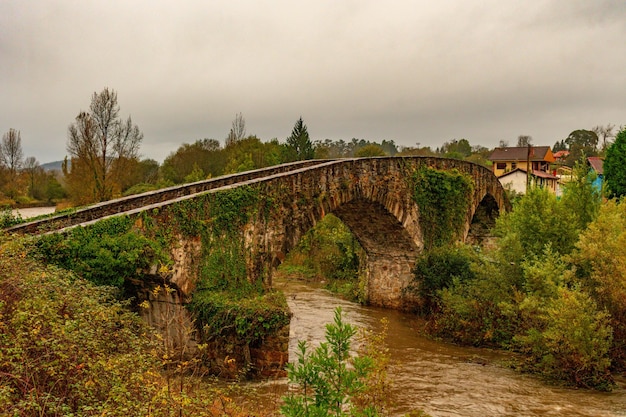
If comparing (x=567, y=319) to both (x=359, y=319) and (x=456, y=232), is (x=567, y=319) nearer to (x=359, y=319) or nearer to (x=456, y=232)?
(x=359, y=319)

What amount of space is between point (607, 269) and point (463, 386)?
12.4 feet

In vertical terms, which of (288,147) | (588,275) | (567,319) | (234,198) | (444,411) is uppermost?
(288,147)

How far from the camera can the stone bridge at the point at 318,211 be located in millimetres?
9125

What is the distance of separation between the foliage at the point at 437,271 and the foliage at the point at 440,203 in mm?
598

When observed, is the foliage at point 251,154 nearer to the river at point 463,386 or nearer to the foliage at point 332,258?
the foliage at point 332,258

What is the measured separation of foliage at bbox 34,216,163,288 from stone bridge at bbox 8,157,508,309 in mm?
269

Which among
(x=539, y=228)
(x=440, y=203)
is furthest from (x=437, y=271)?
(x=539, y=228)

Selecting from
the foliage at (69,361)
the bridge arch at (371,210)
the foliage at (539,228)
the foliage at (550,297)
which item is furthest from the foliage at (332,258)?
the foliage at (69,361)

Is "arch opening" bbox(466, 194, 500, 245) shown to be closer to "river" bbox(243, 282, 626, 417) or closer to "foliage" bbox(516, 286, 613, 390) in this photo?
"river" bbox(243, 282, 626, 417)

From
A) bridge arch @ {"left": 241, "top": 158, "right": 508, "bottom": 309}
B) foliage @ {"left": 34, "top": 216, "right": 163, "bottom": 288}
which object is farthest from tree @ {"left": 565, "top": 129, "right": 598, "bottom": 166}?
foliage @ {"left": 34, "top": 216, "right": 163, "bottom": 288}

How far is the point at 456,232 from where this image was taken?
18.4 metres

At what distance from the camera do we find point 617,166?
25.8 m

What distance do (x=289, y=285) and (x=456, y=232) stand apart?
22.2 feet

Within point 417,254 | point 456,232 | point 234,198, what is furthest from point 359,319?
point 234,198
